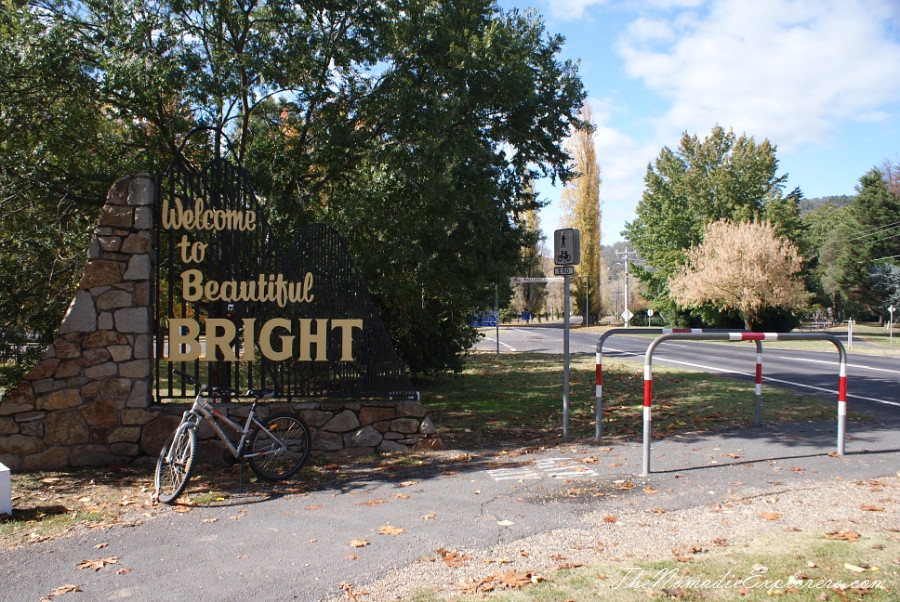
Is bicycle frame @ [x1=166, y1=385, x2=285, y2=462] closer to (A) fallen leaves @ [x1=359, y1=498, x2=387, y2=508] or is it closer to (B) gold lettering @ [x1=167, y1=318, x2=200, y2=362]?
(B) gold lettering @ [x1=167, y1=318, x2=200, y2=362]

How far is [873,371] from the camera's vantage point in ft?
55.9

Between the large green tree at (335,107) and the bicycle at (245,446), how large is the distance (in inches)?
151

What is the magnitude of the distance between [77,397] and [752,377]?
14295 millimetres

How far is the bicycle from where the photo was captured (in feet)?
19.7

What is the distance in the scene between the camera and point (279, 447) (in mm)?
6680

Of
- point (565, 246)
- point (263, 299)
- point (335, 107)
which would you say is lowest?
point (263, 299)

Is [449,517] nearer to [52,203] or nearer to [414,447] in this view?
[414,447]

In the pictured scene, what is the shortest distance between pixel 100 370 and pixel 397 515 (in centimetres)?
402

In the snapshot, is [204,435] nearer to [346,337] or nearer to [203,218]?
[346,337]

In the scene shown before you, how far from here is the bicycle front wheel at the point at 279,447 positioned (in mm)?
6543

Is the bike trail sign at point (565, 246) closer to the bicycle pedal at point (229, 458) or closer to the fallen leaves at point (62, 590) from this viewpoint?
the bicycle pedal at point (229, 458)

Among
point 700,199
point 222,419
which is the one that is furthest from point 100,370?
point 700,199

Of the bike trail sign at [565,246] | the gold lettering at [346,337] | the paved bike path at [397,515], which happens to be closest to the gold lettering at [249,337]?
the gold lettering at [346,337]

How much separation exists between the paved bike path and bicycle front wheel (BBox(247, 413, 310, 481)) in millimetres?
590
